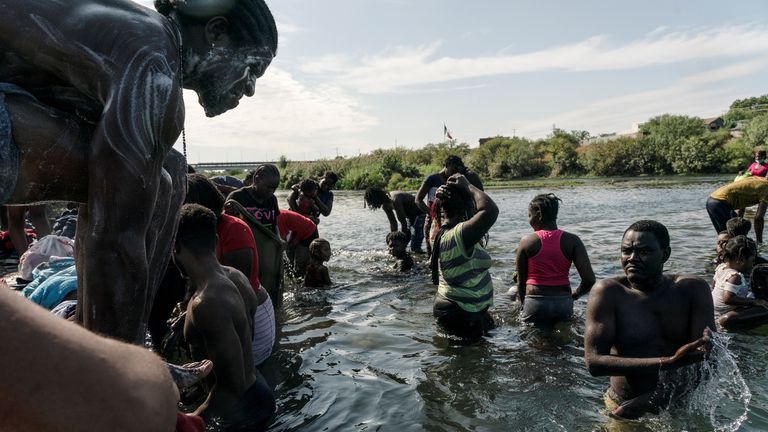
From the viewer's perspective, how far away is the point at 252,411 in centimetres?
341

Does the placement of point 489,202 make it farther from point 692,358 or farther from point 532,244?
point 692,358

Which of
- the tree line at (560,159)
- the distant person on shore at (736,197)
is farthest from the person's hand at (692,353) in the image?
the tree line at (560,159)

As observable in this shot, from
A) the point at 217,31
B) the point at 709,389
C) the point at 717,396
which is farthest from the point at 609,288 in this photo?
the point at 217,31

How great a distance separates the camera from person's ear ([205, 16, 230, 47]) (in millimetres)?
1904

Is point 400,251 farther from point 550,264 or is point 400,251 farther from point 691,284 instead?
point 691,284

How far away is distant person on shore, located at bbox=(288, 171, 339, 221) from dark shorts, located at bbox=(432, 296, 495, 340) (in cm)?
533

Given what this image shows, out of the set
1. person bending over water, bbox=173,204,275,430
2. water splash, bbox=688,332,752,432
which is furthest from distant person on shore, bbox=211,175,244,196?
water splash, bbox=688,332,752,432

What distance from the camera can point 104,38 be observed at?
157cm

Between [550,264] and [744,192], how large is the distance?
6498mm

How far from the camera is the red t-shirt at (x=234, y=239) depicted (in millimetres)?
4398

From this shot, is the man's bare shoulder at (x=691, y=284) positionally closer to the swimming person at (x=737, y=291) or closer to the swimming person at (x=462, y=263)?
the swimming person at (x=462, y=263)

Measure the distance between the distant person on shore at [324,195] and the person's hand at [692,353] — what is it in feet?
25.6

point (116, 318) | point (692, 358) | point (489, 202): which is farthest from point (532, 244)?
point (116, 318)

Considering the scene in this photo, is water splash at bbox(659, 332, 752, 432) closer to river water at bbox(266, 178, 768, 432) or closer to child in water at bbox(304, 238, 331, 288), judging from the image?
river water at bbox(266, 178, 768, 432)
